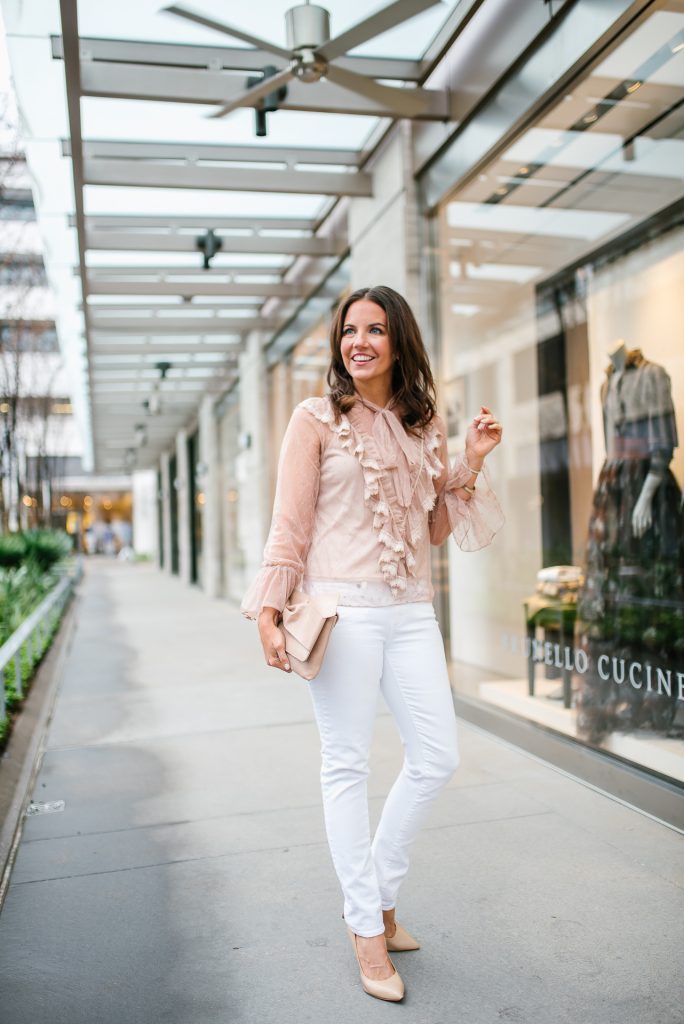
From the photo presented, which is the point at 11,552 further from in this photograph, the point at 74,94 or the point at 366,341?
the point at 366,341

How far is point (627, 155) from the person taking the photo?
14.8 feet

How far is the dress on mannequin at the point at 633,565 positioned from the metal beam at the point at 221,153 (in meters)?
3.70

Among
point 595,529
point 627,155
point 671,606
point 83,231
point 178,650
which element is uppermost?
point 83,231

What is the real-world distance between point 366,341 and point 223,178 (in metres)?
5.32

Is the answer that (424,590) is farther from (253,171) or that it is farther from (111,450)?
(111,450)

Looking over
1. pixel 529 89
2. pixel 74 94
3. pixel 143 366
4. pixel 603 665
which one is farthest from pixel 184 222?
pixel 143 366

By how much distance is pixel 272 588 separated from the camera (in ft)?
7.86

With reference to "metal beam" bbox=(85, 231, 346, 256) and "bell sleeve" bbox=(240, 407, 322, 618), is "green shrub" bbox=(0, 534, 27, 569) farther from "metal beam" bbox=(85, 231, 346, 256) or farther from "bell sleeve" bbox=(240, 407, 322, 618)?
"bell sleeve" bbox=(240, 407, 322, 618)

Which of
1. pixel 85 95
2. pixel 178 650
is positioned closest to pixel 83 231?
pixel 85 95

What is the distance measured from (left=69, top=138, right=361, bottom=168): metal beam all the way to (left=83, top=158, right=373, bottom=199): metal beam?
0.34 feet

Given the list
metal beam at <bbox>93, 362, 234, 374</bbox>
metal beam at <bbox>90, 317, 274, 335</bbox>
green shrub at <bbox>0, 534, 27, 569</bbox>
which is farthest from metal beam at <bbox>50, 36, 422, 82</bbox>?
metal beam at <bbox>93, 362, 234, 374</bbox>

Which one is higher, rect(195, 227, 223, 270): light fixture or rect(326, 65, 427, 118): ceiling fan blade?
rect(195, 227, 223, 270): light fixture

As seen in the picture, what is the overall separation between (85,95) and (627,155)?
3.33 m

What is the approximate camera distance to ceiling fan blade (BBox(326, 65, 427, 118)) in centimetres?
467
